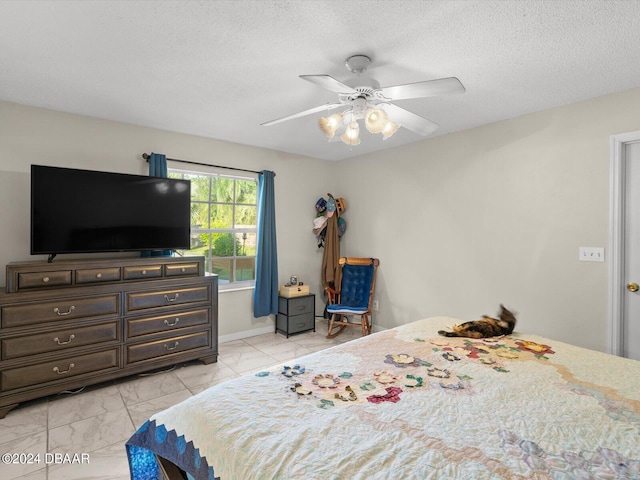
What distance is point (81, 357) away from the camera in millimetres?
2670

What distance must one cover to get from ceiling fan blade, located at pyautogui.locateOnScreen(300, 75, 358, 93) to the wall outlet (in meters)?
2.33

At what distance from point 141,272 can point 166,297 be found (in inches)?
12.5

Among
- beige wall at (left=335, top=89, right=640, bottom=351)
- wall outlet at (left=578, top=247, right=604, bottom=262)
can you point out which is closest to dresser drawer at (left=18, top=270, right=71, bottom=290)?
beige wall at (left=335, top=89, right=640, bottom=351)

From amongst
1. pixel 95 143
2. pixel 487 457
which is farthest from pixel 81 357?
pixel 487 457

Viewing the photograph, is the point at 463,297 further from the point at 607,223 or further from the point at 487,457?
the point at 487,457

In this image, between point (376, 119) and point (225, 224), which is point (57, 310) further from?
point (376, 119)

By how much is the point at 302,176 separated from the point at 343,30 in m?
2.97

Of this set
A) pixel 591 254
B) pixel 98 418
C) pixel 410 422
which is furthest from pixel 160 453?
pixel 591 254

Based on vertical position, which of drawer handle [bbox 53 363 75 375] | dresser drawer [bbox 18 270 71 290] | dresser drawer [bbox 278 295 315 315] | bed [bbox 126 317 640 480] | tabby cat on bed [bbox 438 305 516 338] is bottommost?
drawer handle [bbox 53 363 75 375]

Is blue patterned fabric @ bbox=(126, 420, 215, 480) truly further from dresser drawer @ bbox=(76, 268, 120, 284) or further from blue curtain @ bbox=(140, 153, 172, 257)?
blue curtain @ bbox=(140, 153, 172, 257)

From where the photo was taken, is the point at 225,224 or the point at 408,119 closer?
the point at 408,119

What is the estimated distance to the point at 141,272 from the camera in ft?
9.89

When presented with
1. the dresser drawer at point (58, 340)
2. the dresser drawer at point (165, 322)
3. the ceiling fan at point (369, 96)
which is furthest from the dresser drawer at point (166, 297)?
the ceiling fan at point (369, 96)

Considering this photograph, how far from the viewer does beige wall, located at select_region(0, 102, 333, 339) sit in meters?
2.81
